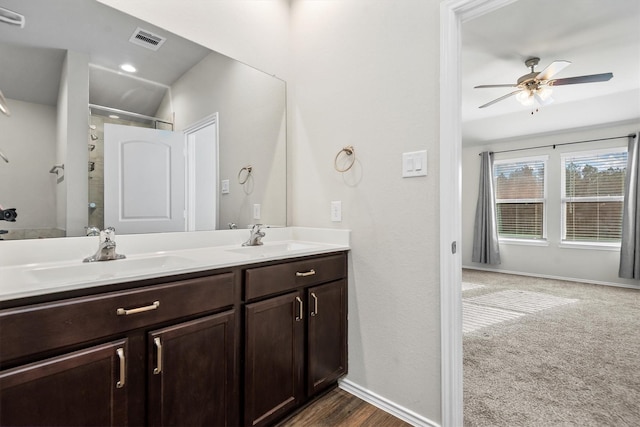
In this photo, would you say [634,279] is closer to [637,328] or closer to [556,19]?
[637,328]

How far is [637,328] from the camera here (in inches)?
115

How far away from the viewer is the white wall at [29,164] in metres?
1.21

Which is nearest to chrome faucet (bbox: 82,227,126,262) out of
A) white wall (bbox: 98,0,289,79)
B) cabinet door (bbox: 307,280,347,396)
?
cabinet door (bbox: 307,280,347,396)

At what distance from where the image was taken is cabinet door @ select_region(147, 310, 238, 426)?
1049mm

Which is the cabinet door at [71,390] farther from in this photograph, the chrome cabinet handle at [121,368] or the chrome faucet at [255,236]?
the chrome faucet at [255,236]

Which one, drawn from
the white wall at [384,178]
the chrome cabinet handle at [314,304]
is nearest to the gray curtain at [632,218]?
the white wall at [384,178]

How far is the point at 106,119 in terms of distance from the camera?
1461mm

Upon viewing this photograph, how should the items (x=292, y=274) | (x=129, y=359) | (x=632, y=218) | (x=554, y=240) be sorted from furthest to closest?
(x=554, y=240) < (x=632, y=218) < (x=292, y=274) < (x=129, y=359)

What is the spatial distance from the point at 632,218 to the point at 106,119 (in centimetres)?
616

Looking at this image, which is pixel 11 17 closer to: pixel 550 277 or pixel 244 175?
pixel 244 175

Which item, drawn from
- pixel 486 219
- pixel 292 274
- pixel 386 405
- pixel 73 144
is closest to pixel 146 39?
pixel 73 144

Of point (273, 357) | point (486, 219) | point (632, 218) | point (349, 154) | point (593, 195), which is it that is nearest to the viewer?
point (273, 357)

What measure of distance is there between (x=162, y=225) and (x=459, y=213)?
4.85 feet

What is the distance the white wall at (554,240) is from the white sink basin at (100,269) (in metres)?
5.89
